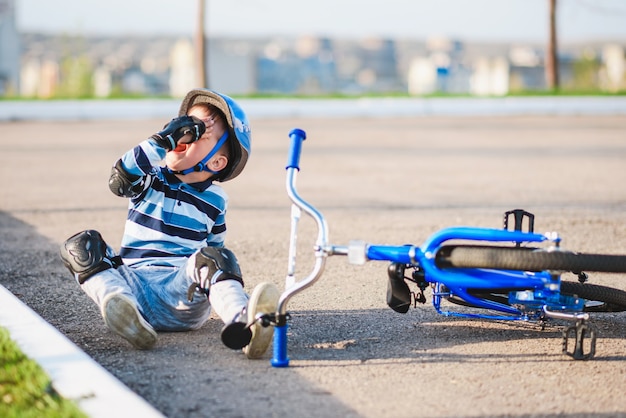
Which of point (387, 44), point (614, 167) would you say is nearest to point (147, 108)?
point (614, 167)

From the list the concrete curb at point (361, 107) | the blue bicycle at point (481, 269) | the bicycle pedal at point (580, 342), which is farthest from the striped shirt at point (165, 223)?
the concrete curb at point (361, 107)

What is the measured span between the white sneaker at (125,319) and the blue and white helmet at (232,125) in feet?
2.90

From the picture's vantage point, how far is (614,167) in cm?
1251

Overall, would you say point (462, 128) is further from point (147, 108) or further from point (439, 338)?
point (439, 338)

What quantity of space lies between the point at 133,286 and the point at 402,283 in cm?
117

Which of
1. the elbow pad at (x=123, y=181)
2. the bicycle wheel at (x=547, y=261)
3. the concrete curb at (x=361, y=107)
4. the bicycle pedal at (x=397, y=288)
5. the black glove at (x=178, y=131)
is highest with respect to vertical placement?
the concrete curb at (x=361, y=107)

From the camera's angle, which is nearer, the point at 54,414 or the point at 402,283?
the point at 54,414

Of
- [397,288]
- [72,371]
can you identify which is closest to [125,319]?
[72,371]

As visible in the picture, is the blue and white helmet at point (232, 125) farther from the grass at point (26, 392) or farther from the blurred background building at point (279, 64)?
the blurred background building at point (279, 64)

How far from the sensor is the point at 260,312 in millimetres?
3512

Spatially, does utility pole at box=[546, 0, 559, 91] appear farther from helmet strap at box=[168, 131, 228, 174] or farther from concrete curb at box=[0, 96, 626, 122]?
helmet strap at box=[168, 131, 228, 174]

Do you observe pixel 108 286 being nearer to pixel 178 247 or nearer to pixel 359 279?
pixel 178 247

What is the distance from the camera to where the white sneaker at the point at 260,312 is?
3.52m

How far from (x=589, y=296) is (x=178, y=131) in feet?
6.44
